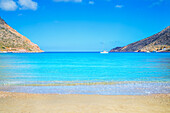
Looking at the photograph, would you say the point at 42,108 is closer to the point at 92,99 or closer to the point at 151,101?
the point at 92,99

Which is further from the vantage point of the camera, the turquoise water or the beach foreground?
the turquoise water

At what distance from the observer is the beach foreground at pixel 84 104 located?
28.4 feet

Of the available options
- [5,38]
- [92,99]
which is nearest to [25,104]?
[92,99]

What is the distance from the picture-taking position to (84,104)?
31.6 ft

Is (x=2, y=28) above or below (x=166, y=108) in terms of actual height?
above

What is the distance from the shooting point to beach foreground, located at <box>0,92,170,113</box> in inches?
340

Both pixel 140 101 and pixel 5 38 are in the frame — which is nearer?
pixel 140 101

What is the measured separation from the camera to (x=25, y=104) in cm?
973

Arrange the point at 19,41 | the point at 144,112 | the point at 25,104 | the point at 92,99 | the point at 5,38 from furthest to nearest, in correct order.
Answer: the point at 19,41 → the point at 5,38 → the point at 92,99 → the point at 25,104 → the point at 144,112

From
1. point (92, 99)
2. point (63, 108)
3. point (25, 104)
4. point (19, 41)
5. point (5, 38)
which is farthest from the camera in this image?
point (19, 41)

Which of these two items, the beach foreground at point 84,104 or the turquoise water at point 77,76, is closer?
the beach foreground at point 84,104

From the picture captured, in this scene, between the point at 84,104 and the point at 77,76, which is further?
the point at 77,76

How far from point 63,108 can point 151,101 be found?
5060 mm

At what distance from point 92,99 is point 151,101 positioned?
340cm
